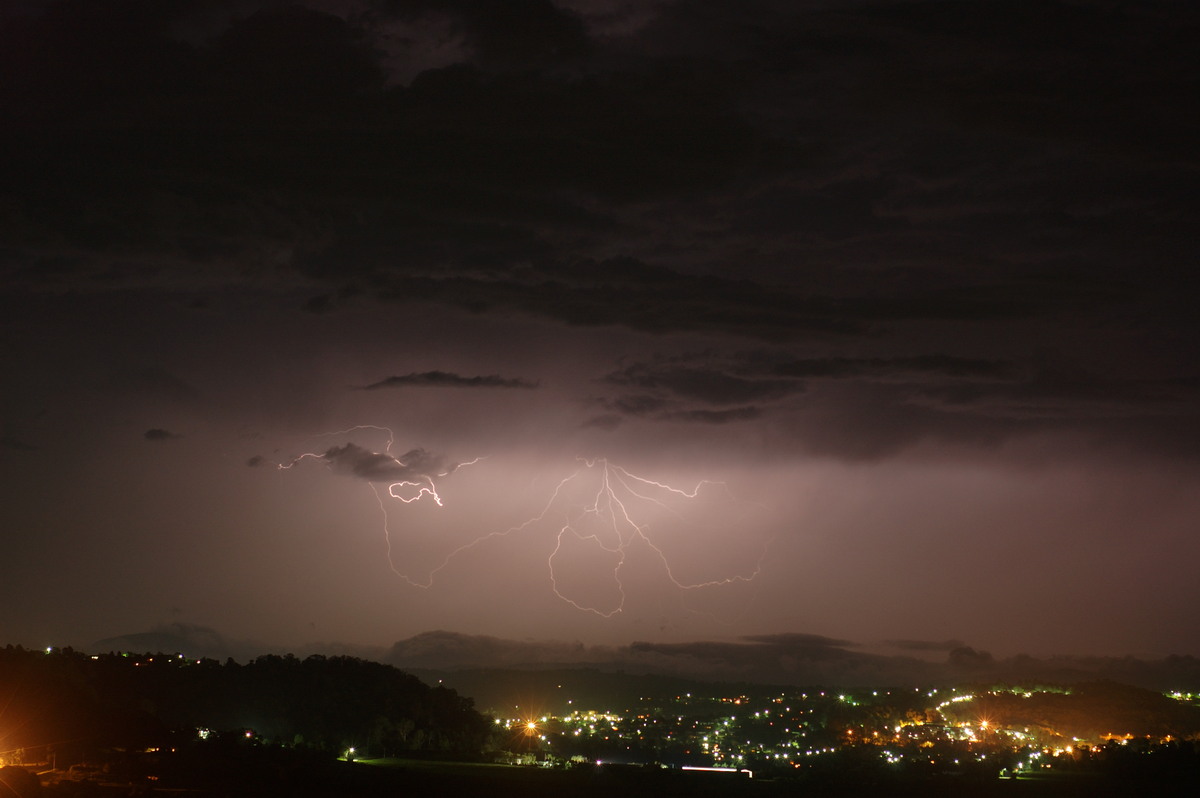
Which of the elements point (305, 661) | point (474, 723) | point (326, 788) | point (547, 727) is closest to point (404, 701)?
point (474, 723)

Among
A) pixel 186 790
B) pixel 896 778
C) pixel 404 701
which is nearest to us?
pixel 186 790

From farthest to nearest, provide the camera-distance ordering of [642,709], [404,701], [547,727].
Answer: [642,709], [547,727], [404,701]

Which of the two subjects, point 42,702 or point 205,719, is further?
point 205,719

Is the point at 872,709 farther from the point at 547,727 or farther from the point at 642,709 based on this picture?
the point at 642,709

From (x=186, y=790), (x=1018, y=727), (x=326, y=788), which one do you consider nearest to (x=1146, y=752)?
(x=1018, y=727)

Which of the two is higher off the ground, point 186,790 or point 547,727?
point 186,790

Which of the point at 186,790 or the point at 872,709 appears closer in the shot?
the point at 186,790

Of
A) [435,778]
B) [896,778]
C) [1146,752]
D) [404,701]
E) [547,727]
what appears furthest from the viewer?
[547,727]

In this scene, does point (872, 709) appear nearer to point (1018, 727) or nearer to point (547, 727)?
point (1018, 727)

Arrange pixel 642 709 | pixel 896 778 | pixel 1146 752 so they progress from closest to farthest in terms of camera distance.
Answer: pixel 896 778 < pixel 1146 752 < pixel 642 709
